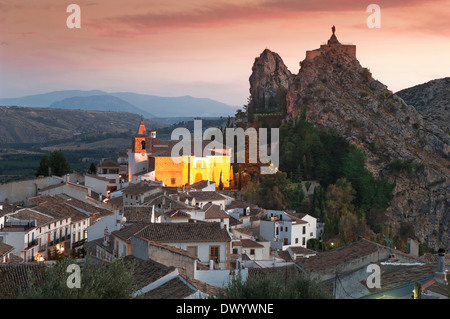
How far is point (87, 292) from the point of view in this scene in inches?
559

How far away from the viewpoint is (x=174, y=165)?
60.8m

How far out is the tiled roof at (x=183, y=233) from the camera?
86.8 feet

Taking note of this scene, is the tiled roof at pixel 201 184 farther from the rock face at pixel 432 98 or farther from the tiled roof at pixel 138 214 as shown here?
the rock face at pixel 432 98

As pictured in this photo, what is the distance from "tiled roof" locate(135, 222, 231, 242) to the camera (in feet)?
86.8

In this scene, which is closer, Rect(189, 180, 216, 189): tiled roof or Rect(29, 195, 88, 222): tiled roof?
Rect(29, 195, 88, 222): tiled roof

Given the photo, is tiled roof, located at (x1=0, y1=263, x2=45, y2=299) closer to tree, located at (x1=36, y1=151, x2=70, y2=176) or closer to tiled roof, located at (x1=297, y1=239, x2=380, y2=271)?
tiled roof, located at (x1=297, y1=239, x2=380, y2=271)

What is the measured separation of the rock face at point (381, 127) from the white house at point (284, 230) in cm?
2051

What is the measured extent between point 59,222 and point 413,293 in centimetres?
2486

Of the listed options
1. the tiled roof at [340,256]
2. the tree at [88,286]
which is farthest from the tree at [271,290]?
the tiled roof at [340,256]

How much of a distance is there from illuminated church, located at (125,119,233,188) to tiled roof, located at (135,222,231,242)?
30.8m

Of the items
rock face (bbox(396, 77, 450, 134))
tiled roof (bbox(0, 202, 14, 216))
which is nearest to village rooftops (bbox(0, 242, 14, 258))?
tiled roof (bbox(0, 202, 14, 216))
